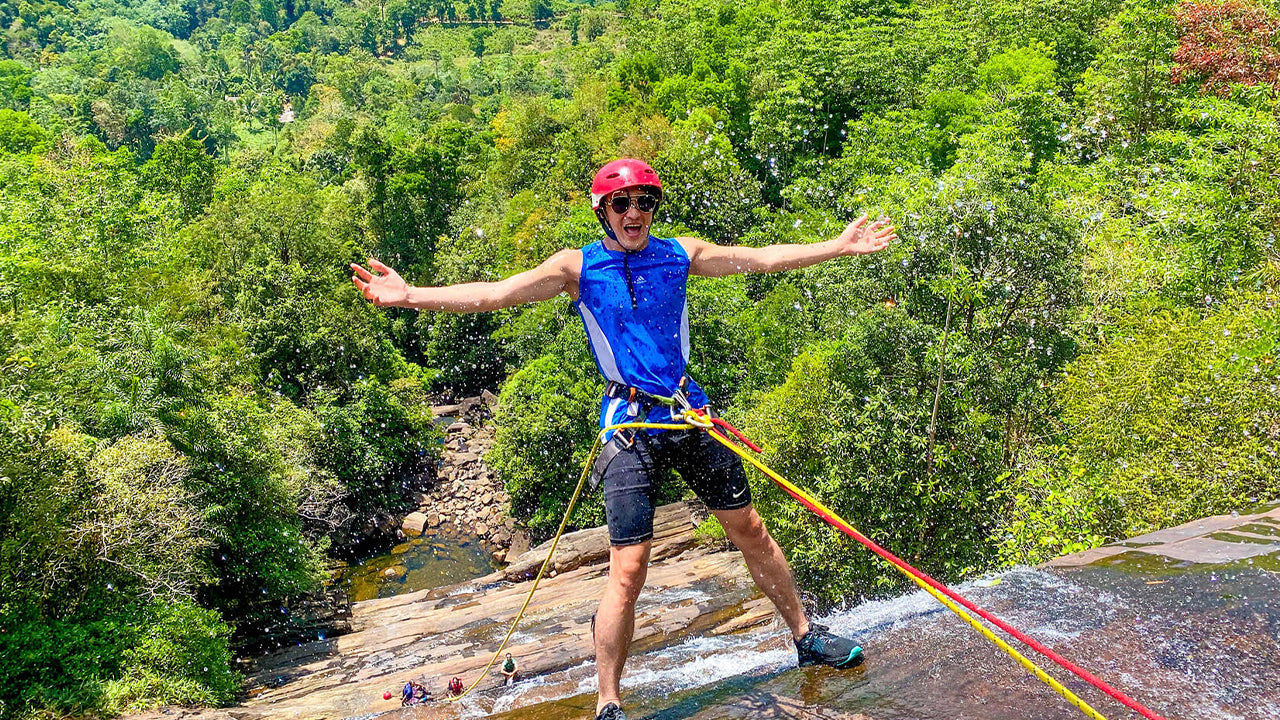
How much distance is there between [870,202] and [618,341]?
18884 millimetres

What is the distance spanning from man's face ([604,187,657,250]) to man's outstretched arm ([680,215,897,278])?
1.00 feet

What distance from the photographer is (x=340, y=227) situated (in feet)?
160

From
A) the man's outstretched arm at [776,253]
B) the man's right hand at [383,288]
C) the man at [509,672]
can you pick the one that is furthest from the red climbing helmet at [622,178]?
the man at [509,672]

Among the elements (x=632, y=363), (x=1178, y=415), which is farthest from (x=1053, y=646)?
(x=1178, y=415)

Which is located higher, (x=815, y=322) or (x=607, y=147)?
(x=607, y=147)

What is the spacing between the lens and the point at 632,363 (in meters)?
5.45

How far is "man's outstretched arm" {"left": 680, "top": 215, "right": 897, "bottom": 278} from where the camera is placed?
222 inches

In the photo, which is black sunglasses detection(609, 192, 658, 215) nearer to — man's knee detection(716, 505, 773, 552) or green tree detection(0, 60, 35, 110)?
man's knee detection(716, 505, 773, 552)

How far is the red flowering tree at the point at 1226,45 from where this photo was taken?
95.0 ft

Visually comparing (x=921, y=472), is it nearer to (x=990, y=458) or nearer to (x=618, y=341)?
(x=990, y=458)

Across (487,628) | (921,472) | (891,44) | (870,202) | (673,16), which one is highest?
(673,16)

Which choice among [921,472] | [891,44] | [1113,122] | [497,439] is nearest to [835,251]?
[921,472]

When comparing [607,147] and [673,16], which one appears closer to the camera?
[607,147]

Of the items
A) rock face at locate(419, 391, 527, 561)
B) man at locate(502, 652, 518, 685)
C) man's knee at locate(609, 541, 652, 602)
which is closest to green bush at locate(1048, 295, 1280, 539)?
man at locate(502, 652, 518, 685)
